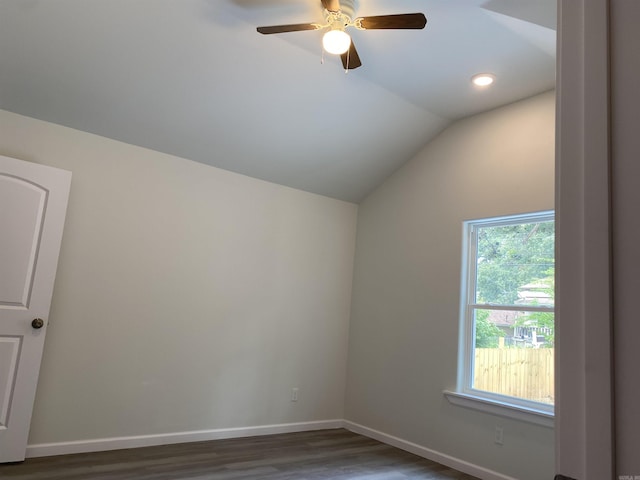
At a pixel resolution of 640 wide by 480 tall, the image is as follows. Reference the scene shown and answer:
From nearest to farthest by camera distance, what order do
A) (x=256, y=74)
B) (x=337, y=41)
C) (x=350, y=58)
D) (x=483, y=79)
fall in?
(x=337, y=41) → (x=350, y=58) → (x=256, y=74) → (x=483, y=79)

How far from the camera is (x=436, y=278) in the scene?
171 inches

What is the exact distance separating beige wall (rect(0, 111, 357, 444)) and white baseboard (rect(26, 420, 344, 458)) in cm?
5

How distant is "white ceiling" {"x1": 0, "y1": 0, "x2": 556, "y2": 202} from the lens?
9.50ft

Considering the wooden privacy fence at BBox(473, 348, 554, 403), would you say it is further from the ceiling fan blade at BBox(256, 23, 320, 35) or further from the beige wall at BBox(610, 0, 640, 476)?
the beige wall at BBox(610, 0, 640, 476)

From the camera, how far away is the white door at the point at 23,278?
10.6 ft

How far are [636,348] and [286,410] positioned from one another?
4.56 meters

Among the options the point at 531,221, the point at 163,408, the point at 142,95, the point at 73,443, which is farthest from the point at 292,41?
the point at 73,443

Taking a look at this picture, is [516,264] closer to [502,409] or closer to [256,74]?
[502,409]

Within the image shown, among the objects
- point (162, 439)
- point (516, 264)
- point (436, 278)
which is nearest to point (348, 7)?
point (516, 264)

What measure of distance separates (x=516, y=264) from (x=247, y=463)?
105 inches

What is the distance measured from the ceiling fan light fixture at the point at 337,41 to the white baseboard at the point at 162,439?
130 inches

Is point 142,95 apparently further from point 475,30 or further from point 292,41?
point 475,30

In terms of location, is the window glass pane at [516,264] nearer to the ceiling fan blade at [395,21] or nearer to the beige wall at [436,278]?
the beige wall at [436,278]

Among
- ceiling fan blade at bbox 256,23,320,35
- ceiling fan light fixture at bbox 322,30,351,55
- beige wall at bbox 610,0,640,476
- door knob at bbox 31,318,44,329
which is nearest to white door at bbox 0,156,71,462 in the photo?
door knob at bbox 31,318,44,329
